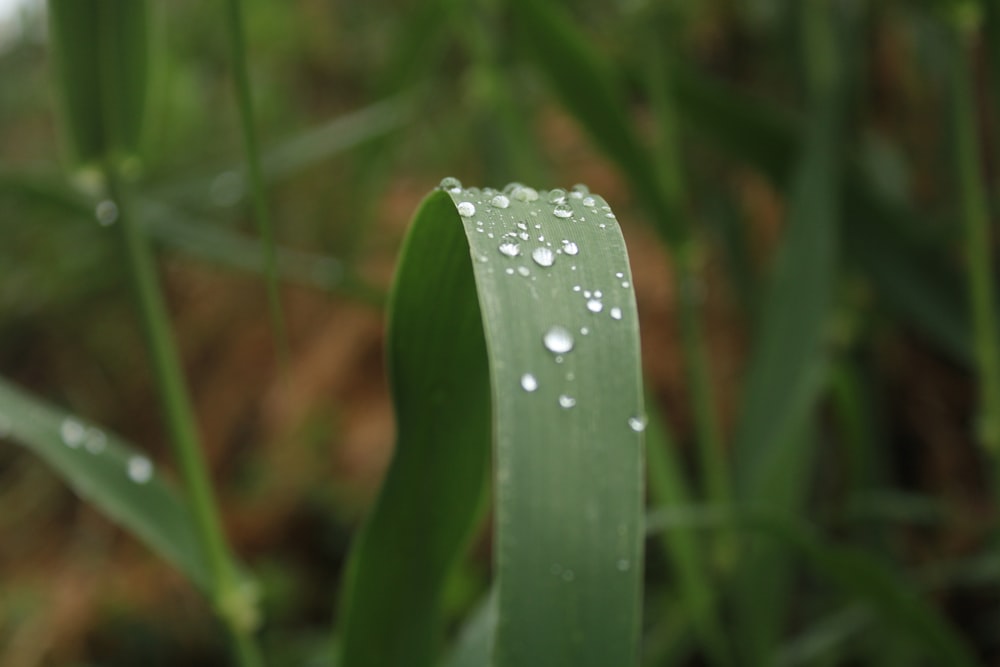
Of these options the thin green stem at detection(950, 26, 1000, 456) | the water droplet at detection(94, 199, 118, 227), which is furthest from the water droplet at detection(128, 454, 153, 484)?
the thin green stem at detection(950, 26, 1000, 456)

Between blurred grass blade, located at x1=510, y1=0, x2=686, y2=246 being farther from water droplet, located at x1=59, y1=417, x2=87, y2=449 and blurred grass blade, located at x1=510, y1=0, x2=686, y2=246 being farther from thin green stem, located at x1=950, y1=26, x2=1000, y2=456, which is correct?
water droplet, located at x1=59, y1=417, x2=87, y2=449

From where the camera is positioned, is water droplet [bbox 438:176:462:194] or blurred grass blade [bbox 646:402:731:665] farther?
blurred grass blade [bbox 646:402:731:665]

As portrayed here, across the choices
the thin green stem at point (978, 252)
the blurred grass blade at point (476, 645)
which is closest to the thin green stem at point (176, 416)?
the blurred grass blade at point (476, 645)

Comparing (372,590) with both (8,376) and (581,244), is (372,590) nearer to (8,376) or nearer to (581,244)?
(581,244)

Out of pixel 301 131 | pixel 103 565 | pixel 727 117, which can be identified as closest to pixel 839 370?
pixel 727 117

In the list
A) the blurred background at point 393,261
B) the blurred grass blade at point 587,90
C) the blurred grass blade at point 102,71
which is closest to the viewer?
the blurred grass blade at point 102,71

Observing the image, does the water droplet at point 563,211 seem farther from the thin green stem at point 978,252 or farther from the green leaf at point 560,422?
the thin green stem at point 978,252
